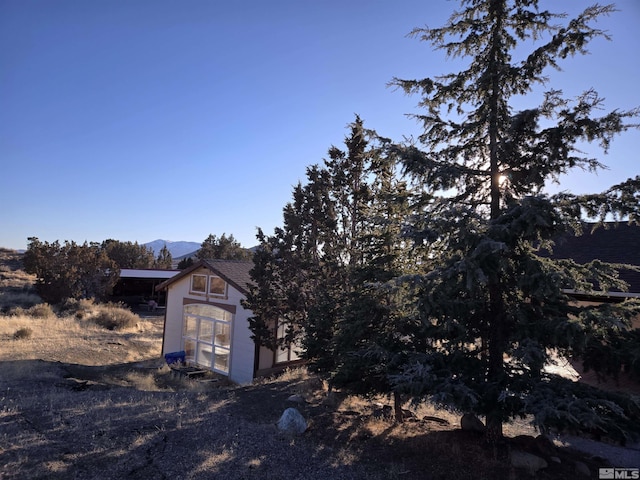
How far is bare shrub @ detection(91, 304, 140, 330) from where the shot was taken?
2584cm

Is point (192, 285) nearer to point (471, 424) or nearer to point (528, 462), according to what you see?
point (471, 424)

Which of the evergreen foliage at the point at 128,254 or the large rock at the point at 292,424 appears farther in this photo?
the evergreen foliage at the point at 128,254

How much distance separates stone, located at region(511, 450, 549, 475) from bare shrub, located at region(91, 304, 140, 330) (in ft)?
85.0

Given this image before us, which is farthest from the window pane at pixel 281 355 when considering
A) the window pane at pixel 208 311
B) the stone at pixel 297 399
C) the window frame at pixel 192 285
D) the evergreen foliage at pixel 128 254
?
the evergreen foliage at pixel 128 254

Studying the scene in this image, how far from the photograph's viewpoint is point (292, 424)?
7625 millimetres

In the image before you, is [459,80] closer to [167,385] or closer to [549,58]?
[549,58]

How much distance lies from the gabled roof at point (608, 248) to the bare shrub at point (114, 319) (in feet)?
84.4

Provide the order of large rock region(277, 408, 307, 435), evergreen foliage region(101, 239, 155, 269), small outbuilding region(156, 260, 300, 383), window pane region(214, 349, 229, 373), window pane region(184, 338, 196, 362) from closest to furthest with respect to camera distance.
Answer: large rock region(277, 408, 307, 435), small outbuilding region(156, 260, 300, 383), window pane region(214, 349, 229, 373), window pane region(184, 338, 196, 362), evergreen foliage region(101, 239, 155, 269)

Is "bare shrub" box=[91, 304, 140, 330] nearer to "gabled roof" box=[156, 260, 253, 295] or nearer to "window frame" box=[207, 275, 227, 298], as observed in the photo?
"gabled roof" box=[156, 260, 253, 295]

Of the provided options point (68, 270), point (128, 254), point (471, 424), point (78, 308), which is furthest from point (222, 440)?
point (128, 254)

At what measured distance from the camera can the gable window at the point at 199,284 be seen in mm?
19234

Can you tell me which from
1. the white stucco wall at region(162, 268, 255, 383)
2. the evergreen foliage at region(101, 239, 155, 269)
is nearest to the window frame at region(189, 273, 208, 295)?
the white stucco wall at region(162, 268, 255, 383)

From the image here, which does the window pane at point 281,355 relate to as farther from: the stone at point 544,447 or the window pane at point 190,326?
the stone at point 544,447

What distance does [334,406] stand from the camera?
32.0 ft
